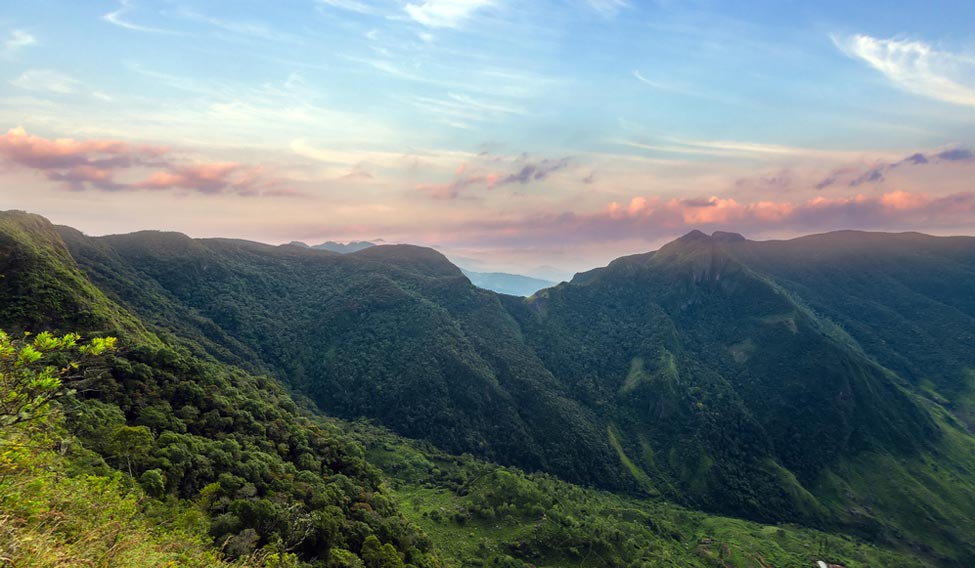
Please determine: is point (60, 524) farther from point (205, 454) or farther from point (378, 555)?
point (378, 555)

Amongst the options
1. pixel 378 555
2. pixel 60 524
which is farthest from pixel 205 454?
pixel 60 524

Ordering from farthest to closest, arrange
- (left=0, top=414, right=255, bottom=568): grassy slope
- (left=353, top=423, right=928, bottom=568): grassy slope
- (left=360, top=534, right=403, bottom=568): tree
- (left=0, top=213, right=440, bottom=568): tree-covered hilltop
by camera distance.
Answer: (left=353, top=423, right=928, bottom=568): grassy slope < (left=360, top=534, right=403, bottom=568): tree < (left=0, top=213, right=440, bottom=568): tree-covered hilltop < (left=0, top=414, right=255, bottom=568): grassy slope

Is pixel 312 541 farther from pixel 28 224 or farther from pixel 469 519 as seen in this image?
pixel 28 224

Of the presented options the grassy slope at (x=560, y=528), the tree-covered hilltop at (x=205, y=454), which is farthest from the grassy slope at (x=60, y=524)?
the grassy slope at (x=560, y=528)

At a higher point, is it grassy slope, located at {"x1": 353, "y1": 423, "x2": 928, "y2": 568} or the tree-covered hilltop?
the tree-covered hilltop

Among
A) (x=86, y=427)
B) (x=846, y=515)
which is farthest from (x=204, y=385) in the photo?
(x=846, y=515)

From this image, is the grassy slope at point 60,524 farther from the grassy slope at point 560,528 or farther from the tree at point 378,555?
the grassy slope at point 560,528

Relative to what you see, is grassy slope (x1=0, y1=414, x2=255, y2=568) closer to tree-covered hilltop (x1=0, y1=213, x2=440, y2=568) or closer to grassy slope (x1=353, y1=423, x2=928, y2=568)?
tree-covered hilltop (x1=0, y1=213, x2=440, y2=568)

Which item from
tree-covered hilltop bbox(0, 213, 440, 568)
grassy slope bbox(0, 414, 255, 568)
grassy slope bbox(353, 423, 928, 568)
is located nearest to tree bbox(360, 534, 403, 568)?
tree-covered hilltop bbox(0, 213, 440, 568)

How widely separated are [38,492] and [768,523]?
9473 inches

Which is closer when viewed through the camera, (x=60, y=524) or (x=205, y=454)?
(x=60, y=524)

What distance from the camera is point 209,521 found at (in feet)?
150

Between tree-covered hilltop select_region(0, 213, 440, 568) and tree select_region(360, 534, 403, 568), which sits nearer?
tree-covered hilltop select_region(0, 213, 440, 568)

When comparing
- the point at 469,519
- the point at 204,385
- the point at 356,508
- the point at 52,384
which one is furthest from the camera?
the point at 469,519
